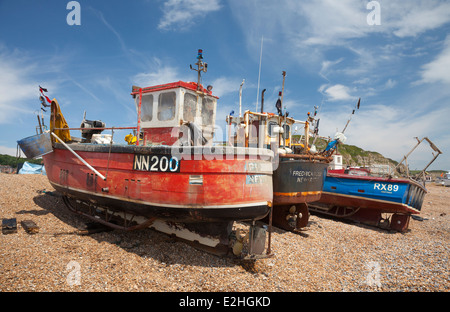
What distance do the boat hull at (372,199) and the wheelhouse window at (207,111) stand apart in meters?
6.54

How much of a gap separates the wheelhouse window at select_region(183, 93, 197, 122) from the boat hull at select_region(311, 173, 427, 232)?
7.19 metres

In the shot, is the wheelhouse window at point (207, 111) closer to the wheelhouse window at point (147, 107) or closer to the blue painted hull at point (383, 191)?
the wheelhouse window at point (147, 107)

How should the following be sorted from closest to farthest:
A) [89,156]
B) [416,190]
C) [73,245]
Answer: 1. [73,245]
2. [89,156]
3. [416,190]

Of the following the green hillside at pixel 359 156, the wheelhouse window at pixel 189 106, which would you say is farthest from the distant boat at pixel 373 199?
the green hillside at pixel 359 156

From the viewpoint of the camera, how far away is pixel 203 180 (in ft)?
15.3

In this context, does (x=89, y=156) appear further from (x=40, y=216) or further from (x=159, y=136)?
(x=40, y=216)

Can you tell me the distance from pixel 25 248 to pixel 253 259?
4572 mm

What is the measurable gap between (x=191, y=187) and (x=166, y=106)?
257 cm

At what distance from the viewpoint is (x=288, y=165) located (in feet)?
22.7

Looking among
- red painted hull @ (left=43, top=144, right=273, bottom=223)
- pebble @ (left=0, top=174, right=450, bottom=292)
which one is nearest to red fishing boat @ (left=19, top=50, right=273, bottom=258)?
red painted hull @ (left=43, top=144, right=273, bottom=223)

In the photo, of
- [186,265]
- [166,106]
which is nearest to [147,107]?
[166,106]

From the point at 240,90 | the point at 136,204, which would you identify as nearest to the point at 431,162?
the point at 240,90

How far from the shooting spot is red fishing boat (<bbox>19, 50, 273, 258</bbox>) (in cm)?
470

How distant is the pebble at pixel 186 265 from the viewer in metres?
4.15
